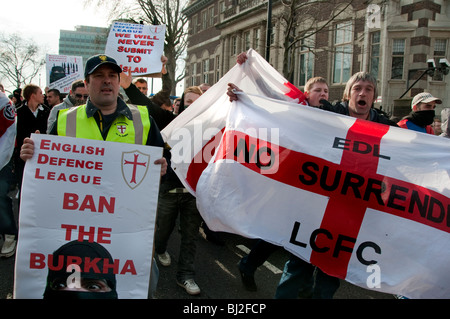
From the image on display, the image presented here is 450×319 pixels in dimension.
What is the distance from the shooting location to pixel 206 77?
109 ft

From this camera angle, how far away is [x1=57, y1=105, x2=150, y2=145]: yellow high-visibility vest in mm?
2260

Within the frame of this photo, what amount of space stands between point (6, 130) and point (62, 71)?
538 cm

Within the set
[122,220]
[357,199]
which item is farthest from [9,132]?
[357,199]

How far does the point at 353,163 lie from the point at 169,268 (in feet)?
7.88

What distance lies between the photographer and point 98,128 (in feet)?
7.50

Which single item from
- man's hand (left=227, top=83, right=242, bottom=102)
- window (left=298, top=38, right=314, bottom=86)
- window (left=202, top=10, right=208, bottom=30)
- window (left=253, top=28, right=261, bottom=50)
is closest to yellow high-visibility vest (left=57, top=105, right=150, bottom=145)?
man's hand (left=227, top=83, right=242, bottom=102)

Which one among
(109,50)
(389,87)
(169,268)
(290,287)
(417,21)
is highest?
(417,21)

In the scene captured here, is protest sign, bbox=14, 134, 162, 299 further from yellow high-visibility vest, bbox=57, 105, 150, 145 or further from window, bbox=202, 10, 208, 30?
window, bbox=202, 10, 208, 30

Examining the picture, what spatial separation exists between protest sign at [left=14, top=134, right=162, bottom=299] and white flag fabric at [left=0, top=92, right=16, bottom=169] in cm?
183

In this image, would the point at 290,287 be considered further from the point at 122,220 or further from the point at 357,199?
the point at 122,220

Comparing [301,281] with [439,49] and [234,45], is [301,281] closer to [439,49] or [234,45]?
[439,49]

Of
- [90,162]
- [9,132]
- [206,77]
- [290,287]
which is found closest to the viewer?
[90,162]

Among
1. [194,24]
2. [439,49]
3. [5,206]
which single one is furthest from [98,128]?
[194,24]
